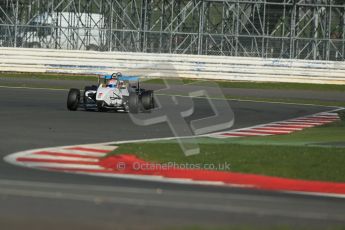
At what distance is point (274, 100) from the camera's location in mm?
29031

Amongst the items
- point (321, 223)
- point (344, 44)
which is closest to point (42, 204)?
point (321, 223)

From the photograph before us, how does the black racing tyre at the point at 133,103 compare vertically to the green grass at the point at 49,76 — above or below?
below

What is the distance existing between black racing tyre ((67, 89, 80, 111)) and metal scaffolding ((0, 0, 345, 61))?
17.9 meters

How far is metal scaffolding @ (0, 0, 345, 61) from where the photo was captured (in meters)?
40.1

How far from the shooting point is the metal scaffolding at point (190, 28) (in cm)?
4009

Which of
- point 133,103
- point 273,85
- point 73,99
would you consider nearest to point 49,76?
point 273,85

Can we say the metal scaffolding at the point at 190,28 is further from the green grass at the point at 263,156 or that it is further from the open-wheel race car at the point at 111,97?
the green grass at the point at 263,156

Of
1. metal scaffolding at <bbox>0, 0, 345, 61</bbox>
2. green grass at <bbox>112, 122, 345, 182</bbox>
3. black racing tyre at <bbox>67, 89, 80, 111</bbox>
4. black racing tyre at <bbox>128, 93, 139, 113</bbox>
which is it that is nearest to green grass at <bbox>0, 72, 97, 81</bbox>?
metal scaffolding at <bbox>0, 0, 345, 61</bbox>

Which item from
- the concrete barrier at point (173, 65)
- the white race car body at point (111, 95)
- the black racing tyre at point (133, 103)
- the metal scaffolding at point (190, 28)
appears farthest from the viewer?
the metal scaffolding at point (190, 28)

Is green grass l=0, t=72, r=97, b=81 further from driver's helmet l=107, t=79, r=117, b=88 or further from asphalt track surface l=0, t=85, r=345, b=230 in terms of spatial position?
asphalt track surface l=0, t=85, r=345, b=230

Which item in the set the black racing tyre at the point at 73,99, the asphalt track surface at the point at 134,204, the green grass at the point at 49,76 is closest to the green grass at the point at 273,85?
the green grass at the point at 49,76

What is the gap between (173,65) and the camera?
115 feet

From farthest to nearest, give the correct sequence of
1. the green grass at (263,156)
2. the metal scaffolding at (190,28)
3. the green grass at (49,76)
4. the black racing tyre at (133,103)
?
the metal scaffolding at (190,28) → the green grass at (49,76) → the black racing tyre at (133,103) → the green grass at (263,156)

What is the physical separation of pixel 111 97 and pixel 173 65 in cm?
1385
